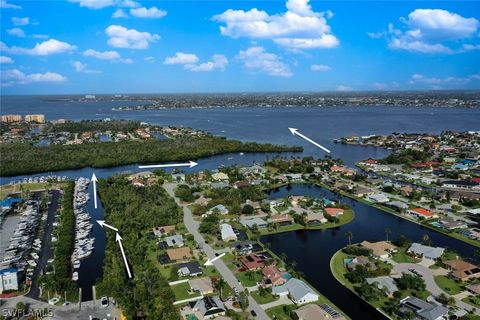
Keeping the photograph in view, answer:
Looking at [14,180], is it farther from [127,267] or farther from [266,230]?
[266,230]

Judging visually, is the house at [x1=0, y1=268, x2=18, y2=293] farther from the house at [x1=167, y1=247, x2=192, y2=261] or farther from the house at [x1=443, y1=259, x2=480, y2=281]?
the house at [x1=443, y1=259, x2=480, y2=281]

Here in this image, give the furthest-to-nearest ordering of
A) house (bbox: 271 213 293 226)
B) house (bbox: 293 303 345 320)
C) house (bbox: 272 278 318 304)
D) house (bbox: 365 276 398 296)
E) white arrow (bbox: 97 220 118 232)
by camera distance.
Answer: house (bbox: 271 213 293 226) < white arrow (bbox: 97 220 118 232) < house (bbox: 365 276 398 296) < house (bbox: 272 278 318 304) < house (bbox: 293 303 345 320)

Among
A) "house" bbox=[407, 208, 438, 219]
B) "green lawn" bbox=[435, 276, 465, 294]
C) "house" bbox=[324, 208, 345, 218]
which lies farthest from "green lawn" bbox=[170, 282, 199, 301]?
"house" bbox=[407, 208, 438, 219]

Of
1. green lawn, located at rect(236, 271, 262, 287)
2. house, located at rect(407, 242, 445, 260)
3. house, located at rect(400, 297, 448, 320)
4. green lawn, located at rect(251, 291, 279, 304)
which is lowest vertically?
green lawn, located at rect(251, 291, 279, 304)

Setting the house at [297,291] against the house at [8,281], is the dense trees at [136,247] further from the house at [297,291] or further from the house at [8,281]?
the house at [297,291]

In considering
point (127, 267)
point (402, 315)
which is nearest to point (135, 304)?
point (127, 267)

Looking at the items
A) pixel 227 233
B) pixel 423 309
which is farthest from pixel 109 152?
pixel 423 309

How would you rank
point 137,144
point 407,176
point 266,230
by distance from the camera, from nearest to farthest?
point 266,230
point 407,176
point 137,144

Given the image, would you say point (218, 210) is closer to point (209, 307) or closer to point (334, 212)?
point (334, 212)
